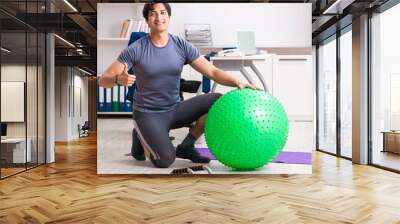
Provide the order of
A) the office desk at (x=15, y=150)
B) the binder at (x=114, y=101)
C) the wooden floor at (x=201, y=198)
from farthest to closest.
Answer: the office desk at (x=15, y=150) < the binder at (x=114, y=101) < the wooden floor at (x=201, y=198)

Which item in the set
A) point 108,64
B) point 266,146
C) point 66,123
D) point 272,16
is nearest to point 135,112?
point 108,64

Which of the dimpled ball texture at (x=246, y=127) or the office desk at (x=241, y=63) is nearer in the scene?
the dimpled ball texture at (x=246, y=127)

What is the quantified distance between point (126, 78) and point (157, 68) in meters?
0.41

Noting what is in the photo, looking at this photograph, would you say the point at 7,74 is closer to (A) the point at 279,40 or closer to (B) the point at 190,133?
(B) the point at 190,133

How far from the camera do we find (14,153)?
18.2ft

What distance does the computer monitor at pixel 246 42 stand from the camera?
4.54 metres

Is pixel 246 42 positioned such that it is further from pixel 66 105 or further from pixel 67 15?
pixel 66 105

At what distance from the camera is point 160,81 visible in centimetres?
425

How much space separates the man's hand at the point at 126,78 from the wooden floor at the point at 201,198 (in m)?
0.97

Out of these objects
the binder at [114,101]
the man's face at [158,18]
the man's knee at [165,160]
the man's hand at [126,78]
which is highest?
the man's face at [158,18]

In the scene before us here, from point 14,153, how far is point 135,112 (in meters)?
2.17

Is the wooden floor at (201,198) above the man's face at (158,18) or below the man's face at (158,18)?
below

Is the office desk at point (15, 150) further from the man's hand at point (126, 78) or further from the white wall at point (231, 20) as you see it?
the man's hand at point (126, 78)

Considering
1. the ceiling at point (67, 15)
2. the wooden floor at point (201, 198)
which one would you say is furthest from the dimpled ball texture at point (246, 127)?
the ceiling at point (67, 15)
